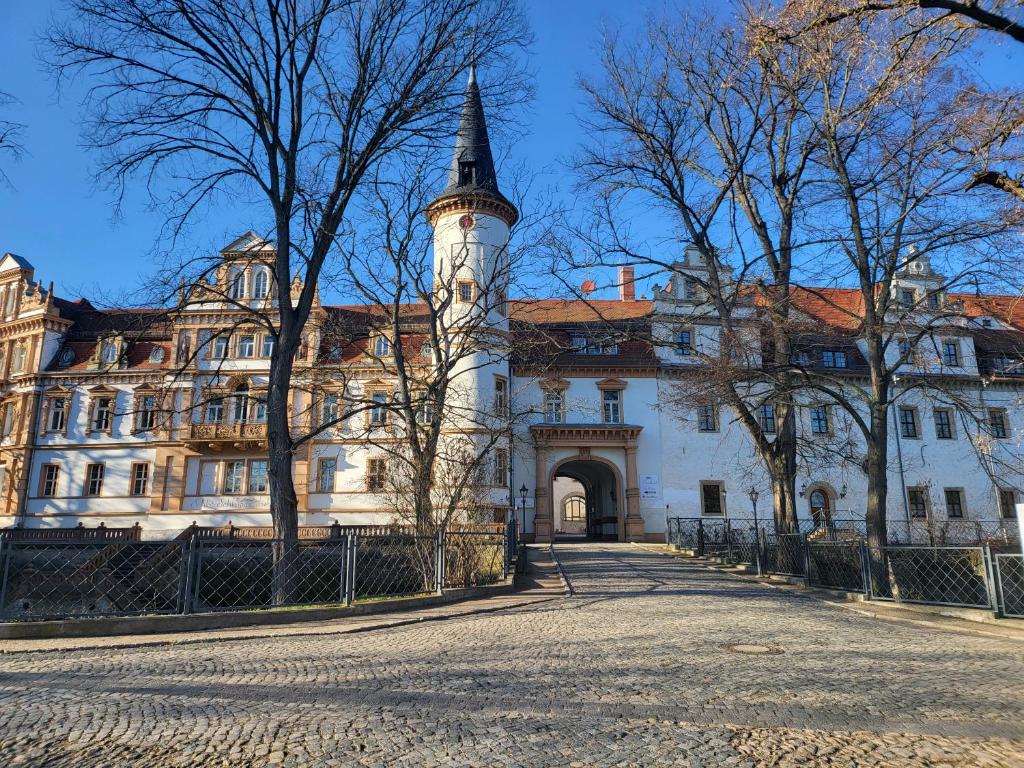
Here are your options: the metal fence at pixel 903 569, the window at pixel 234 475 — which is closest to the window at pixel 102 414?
the window at pixel 234 475

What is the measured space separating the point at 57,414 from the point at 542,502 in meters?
25.3

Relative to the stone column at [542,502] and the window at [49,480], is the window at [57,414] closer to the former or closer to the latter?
the window at [49,480]

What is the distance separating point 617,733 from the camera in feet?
15.7

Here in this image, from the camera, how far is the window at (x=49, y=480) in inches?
1394

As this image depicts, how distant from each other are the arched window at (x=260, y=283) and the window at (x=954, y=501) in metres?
35.4

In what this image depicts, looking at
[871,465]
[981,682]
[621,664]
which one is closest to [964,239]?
[871,465]

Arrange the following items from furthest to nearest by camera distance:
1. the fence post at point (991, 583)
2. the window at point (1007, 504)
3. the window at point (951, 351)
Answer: the window at point (951, 351) < the window at point (1007, 504) < the fence post at point (991, 583)

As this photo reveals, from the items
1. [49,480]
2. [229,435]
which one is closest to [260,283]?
[229,435]

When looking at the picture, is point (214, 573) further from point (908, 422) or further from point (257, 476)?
point (908, 422)

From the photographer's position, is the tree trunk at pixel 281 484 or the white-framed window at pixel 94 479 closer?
the tree trunk at pixel 281 484

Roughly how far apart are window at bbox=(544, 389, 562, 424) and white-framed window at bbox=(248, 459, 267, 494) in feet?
45.7

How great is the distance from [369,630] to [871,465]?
1122 centimetres

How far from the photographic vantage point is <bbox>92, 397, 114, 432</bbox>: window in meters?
36.1

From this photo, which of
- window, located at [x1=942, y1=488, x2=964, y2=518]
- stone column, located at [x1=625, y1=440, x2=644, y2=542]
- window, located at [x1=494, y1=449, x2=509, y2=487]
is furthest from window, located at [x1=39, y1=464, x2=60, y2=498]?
window, located at [x1=942, y1=488, x2=964, y2=518]
